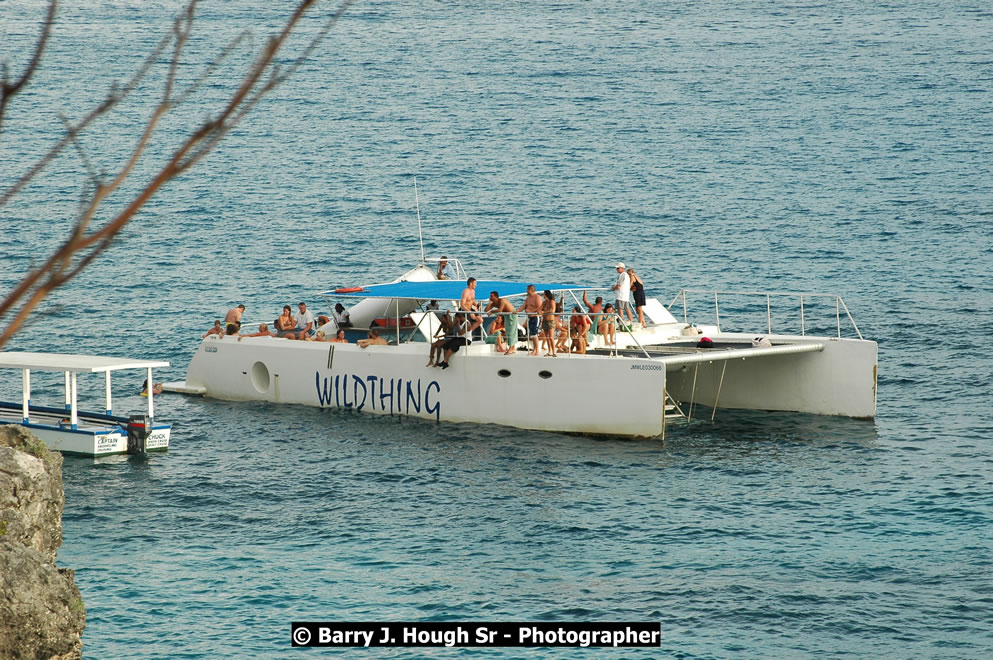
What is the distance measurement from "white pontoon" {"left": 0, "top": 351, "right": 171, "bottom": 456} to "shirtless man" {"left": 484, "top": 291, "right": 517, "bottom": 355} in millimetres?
7036

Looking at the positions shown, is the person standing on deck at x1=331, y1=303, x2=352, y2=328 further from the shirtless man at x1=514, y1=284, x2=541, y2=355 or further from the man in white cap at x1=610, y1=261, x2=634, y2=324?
the man in white cap at x1=610, y1=261, x2=634, y2=324

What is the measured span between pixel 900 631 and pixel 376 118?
74.7 meters

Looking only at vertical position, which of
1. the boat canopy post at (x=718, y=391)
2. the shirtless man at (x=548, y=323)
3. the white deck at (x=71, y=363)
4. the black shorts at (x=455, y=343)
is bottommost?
the boat canopy post at (x=718, y=391)

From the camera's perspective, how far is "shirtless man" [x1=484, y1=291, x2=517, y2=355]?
89.8ft

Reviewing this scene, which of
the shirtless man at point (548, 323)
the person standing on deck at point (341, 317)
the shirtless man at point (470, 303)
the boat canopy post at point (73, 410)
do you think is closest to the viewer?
the boat canopy post at point (73, 410)

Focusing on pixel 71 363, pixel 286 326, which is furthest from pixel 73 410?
pixel 286 326

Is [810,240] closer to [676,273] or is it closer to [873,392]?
[676,273]

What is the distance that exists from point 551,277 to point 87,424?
25.8 metres

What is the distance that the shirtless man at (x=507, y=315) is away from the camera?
27359 millimetres

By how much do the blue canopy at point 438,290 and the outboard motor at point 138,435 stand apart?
5700mm

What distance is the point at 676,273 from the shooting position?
51469 millimetres

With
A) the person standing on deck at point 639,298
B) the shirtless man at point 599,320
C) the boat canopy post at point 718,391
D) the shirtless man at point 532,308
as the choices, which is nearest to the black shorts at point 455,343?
the shirtless man at point 532,308

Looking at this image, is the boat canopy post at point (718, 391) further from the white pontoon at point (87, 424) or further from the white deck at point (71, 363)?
the white deck at point (71, 363)

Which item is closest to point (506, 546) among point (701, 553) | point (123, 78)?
point (701, 553)
